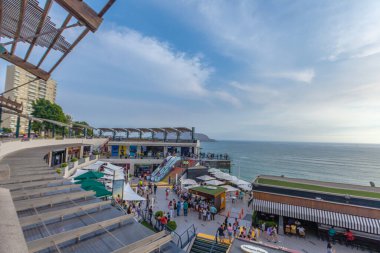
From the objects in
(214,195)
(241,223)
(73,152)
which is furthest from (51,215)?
(73,152)

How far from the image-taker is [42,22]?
9.98ft

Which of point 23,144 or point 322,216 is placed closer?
point 322,216

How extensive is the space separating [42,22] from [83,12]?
0.91 meters

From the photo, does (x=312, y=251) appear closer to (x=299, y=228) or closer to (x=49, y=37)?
(x=299, y=228)

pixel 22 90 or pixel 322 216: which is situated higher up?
pixel 22 90

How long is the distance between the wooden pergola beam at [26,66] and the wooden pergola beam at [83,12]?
2.70 metres

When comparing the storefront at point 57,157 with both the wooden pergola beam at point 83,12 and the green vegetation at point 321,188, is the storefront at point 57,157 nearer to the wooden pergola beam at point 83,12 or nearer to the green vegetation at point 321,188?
the green vegetation at point 321,188

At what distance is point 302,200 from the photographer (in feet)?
47.1

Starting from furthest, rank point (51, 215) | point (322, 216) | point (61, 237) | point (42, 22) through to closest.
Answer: point (322, 216), point (51, 215), point (61, 237), point (42, 22)

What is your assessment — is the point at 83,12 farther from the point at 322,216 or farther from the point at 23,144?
the point at 23,144

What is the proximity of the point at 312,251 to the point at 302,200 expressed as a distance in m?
3.42

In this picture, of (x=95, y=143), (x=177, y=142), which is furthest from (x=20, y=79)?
(x=177, y=142)

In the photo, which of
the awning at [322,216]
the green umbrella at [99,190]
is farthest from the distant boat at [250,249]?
the green umbrella at [99,190]

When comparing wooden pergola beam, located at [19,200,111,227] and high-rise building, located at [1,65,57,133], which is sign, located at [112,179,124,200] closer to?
wooden pergola beam, located at [19,200,111,227]
